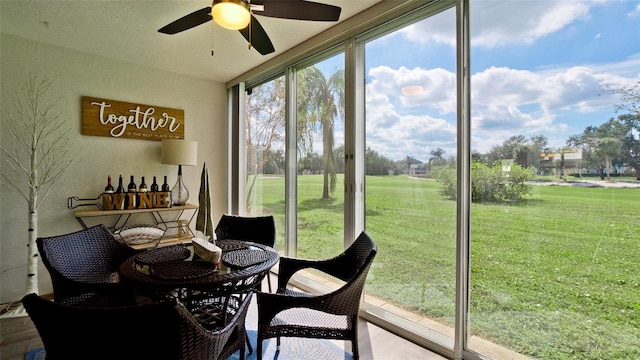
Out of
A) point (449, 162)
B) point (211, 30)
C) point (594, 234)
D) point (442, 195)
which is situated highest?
point (211, 30)

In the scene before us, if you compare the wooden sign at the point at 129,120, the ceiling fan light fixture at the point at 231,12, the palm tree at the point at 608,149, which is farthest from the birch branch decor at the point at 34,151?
the palm tree at the point at 608,149

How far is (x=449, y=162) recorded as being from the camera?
214 centimetres

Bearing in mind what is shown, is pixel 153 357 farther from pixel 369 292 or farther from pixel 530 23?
pixel 530 23

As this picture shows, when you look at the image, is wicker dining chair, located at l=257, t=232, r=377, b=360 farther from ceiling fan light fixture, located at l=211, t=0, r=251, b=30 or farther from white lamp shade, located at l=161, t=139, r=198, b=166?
white lamp shade, located at l=161, t=139, r=198, b=166

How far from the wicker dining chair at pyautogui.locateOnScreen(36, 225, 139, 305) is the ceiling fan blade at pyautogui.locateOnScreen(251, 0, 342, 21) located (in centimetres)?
192

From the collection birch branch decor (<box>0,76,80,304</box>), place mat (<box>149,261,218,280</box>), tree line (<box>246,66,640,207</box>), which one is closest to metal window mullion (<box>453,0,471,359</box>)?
tree line (<box>246,66,640,207</box>)

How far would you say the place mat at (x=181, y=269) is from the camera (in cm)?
156

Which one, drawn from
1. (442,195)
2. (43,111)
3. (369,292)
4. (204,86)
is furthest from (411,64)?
(43,111)

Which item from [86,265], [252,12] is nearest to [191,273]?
[86,265]

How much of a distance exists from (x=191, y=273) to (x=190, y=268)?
0.09 metres

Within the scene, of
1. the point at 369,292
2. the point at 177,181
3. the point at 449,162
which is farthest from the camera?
the point at 177,181

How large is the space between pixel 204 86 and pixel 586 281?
4414 mm

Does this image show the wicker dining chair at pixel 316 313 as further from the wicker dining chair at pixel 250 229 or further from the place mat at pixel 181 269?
the wicker dining chair at pixel 250 229

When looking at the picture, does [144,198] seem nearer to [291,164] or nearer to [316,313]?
[291,164]
